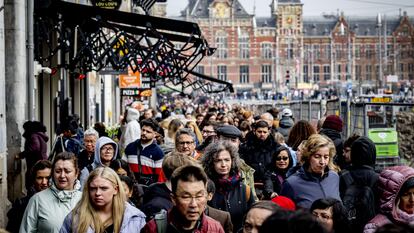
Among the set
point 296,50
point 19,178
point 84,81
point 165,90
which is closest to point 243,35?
point 296,50

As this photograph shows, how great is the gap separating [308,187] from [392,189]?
1.71 metres

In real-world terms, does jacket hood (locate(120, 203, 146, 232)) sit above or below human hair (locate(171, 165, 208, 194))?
below

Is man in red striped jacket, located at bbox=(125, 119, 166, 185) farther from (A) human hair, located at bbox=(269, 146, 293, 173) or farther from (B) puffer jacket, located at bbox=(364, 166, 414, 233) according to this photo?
(B) puffer jacket, located at bbox=(364, 166, 414, 233)

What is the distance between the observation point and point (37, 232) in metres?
6.96

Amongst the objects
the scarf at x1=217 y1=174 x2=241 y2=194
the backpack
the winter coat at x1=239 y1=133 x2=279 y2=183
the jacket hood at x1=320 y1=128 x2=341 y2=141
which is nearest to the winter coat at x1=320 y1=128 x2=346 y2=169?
the jacket hood at x1=320 y1=128 x2=341 y2=141

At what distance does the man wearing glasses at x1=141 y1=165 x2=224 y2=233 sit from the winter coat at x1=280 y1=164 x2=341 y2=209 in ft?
7.25

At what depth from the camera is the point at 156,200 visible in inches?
286

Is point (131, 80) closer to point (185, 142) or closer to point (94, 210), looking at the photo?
point (185, 142)

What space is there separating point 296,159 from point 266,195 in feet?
6.58

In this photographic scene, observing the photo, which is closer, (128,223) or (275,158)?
(128,223)

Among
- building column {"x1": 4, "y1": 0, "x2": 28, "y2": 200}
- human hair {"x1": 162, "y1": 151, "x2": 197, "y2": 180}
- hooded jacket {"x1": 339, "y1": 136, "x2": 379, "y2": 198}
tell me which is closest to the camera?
human hair {"x1": 162, "y1": 151, "x2": 197, "y2": 180}

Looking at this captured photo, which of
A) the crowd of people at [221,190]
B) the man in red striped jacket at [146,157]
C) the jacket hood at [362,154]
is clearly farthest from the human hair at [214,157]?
the man in red striped jacket at [146,157]

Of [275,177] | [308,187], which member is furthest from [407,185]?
[275,177]

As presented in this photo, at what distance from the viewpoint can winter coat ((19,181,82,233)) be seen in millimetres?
6949
